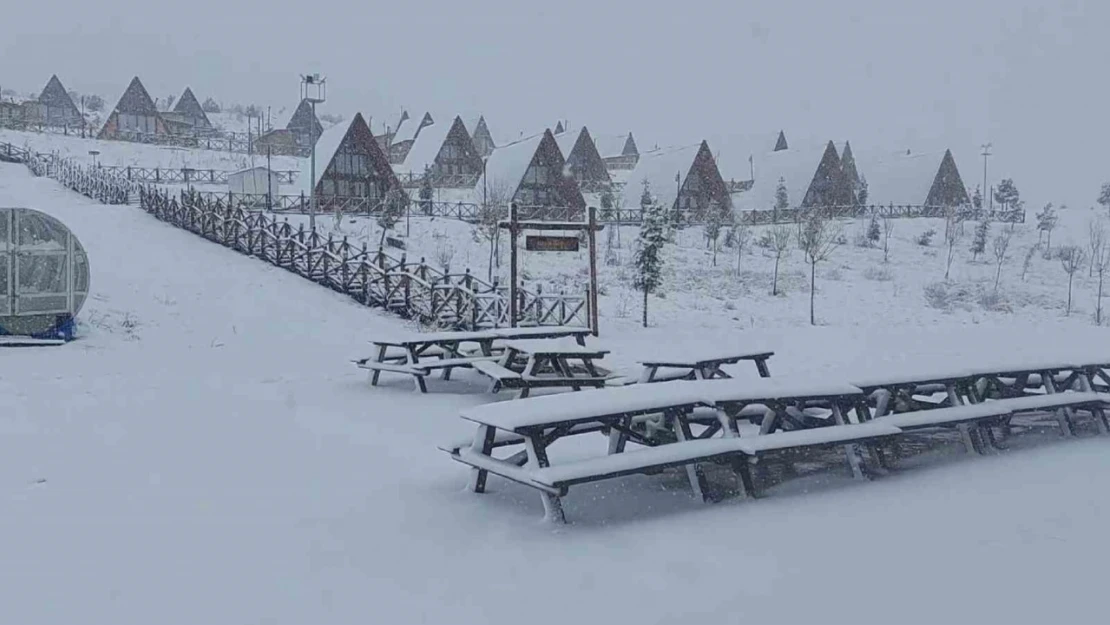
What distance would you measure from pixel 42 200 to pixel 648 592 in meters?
32.2

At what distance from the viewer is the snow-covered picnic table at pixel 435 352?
10.1 meters

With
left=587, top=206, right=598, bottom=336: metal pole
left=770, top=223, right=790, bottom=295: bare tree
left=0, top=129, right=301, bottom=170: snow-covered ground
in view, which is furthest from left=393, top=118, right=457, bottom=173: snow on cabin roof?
left=587, top=206, right=598, bottom=336: metal pole

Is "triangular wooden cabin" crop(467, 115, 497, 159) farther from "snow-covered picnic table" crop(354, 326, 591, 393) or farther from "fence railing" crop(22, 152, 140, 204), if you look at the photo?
"snow-covered picnic table" crop(354, 326, 591, 393)

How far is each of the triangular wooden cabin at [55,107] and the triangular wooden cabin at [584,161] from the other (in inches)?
1523

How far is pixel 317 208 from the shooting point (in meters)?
37.2

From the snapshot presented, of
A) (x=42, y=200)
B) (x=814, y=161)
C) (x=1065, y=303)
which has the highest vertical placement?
(x=814, y=161)

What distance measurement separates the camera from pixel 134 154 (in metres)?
53.5

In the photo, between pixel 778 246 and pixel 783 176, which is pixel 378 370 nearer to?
pixel 778 246

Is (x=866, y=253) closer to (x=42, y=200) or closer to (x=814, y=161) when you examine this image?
(x=814, y=161)

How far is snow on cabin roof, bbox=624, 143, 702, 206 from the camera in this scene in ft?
158

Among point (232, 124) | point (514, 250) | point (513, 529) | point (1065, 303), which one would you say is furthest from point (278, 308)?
point (232, 124)

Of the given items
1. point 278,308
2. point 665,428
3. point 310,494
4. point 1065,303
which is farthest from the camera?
point 1065,303

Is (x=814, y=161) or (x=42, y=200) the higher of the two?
(x=814, y=161)

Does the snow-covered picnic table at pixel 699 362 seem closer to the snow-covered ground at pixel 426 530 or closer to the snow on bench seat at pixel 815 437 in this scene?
the snow-covered ground at pixel 426 530
